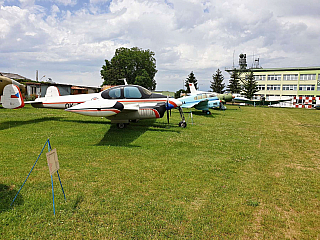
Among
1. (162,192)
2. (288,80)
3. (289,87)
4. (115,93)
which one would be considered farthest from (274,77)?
(162,192)

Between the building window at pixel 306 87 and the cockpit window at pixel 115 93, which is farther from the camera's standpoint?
the building window at pixel 306 87

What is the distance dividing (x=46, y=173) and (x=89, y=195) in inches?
67.8

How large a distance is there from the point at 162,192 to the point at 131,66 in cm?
6424

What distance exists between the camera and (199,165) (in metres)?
5.96

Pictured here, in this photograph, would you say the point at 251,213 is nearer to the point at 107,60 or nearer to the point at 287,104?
the point at 287,104

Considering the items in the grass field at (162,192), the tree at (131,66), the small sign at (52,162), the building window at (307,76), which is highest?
the tree at (131,66)

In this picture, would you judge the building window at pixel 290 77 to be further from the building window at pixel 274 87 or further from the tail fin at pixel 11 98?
the tail fin at pixel 11 98

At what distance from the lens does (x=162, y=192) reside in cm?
436

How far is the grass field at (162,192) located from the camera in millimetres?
3230

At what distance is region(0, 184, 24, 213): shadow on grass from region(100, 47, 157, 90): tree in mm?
59972

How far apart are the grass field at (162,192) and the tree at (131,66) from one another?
57404 mm

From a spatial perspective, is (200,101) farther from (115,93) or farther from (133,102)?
(115,93)

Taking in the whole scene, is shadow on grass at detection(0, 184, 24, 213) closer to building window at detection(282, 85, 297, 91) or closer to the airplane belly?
the airplane belly

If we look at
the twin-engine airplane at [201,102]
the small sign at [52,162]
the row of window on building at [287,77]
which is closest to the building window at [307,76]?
the row of window on building at [287,77]
